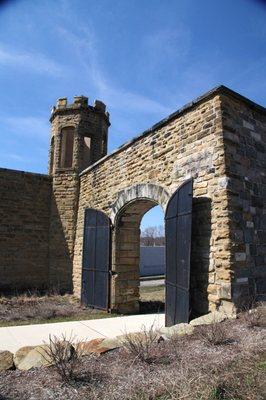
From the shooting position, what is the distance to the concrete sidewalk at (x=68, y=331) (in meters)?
5.40

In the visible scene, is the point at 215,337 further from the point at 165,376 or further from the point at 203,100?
the point at 203,100

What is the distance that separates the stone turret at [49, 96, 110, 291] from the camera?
1233 cm

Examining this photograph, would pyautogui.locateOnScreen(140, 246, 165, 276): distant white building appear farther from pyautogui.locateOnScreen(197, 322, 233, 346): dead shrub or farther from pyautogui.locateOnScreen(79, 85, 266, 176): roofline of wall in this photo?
pyautogui.locateOnScreen(197, 322, 233, 346): dead shrub

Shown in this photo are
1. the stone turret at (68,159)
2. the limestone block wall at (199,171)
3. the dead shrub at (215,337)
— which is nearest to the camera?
the dead shrub at (215,337)

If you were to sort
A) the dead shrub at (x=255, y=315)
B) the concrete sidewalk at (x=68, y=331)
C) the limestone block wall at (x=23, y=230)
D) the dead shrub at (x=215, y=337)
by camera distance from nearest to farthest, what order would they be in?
the dead shrub at (x=215, y=337)
the dead shrub at (x=255, y=315)
the concrete sidewalk at (x=68, y=331)
the limestone block wall at (x=23, y=230)

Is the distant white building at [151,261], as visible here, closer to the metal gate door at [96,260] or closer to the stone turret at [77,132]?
the stone turret at [77,132]

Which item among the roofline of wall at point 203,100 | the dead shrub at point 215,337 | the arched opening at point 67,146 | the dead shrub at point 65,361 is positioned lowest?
the dead shrub at point 65,361

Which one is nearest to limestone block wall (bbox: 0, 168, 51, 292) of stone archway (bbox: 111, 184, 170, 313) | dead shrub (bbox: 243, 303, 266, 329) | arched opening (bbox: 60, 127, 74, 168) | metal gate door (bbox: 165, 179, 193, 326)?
arched opening (bbox: 60, 127, 74, 168)

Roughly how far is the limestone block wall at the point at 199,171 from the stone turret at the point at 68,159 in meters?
4.39

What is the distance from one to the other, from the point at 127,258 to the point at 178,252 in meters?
3.12

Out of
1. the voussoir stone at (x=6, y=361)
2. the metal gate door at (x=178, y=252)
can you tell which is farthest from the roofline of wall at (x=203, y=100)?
the voussoir stone at (x=6, y=361)

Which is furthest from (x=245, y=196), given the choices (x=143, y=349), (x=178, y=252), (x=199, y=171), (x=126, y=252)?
(x=126, y=252)

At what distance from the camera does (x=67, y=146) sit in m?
14.3

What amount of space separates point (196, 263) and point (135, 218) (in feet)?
11.0
